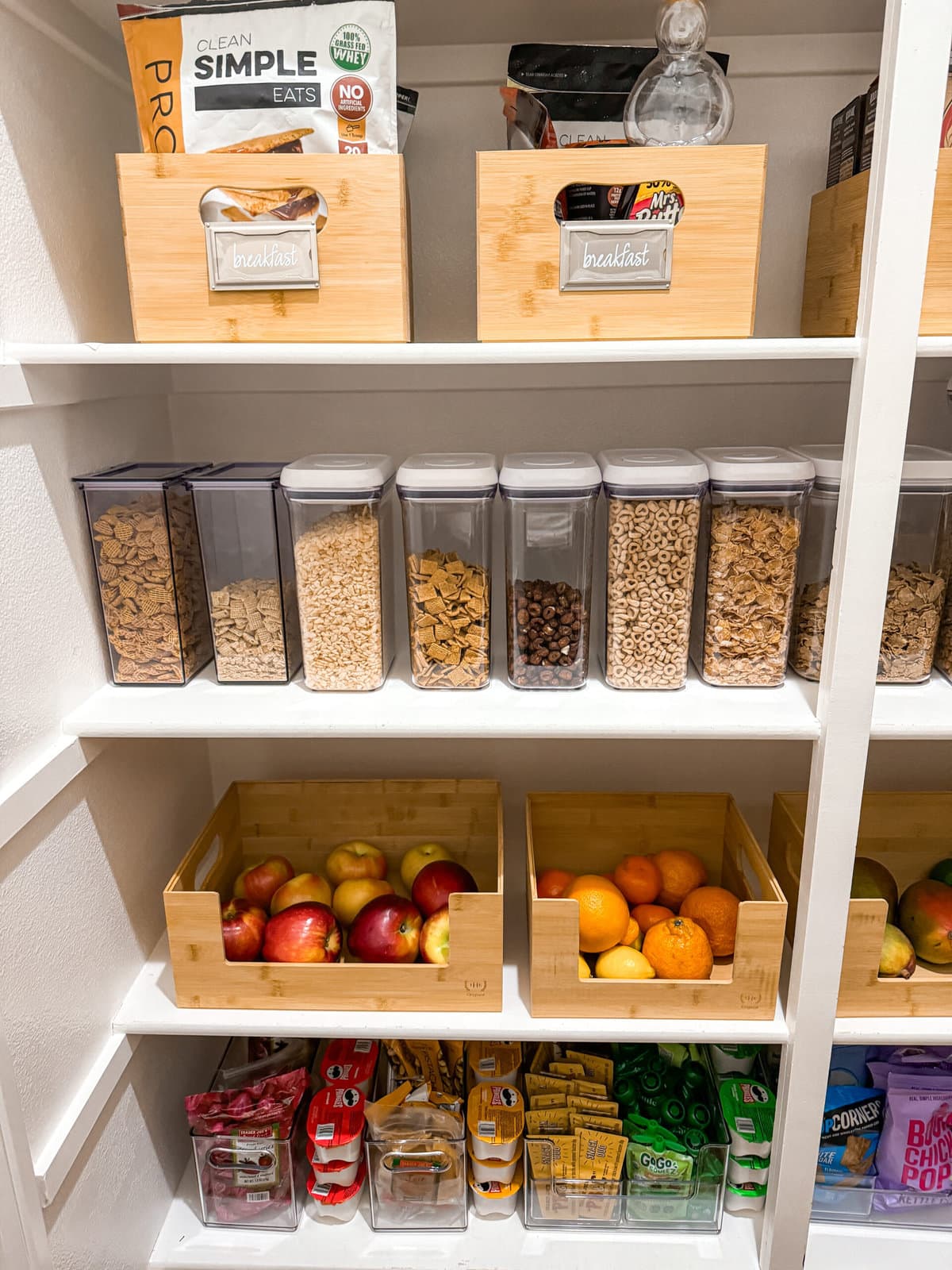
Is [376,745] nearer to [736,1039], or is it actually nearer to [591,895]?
[591,895]

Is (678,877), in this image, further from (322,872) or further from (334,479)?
(334,479)

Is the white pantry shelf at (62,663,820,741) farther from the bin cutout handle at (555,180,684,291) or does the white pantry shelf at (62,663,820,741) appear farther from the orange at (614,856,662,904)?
the bin cutout handle at (555,180,684,291)

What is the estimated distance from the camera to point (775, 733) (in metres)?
1.07

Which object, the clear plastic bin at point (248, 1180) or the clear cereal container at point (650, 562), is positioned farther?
the clear plastic bin at point (248, 1180)

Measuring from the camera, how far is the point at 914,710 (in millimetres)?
1096

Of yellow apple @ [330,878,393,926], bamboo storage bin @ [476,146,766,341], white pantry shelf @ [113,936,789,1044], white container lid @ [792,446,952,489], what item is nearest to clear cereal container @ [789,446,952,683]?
white container lid @ [792,446,952,489]

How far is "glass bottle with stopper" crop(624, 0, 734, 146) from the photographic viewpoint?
1.00 meters

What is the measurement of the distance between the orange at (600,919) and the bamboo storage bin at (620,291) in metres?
0.72

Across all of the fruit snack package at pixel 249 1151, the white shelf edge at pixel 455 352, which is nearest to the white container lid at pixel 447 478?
the white shelf edge at pixel 455 352

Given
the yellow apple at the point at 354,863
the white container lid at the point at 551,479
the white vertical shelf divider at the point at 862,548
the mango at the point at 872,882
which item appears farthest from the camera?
the yellow apple at the point at 354,863

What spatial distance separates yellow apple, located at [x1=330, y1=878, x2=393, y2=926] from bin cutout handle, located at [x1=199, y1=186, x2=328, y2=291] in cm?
84

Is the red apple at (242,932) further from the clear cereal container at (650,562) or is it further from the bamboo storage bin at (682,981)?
the clear cereal container at (650,562)

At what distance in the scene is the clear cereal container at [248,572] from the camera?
1.15 m

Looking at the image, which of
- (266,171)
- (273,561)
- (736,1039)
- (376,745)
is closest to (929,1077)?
(736,1039)
